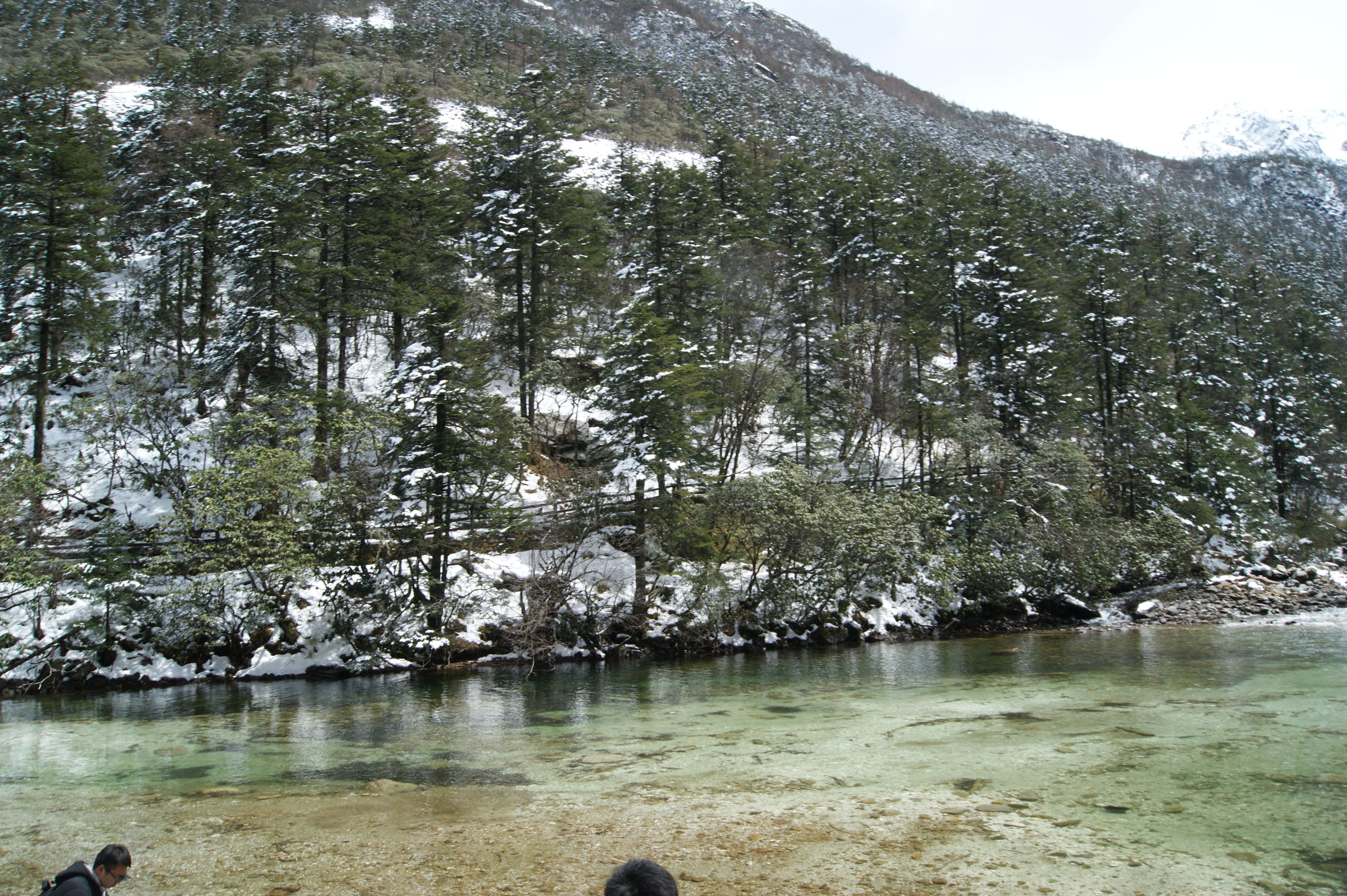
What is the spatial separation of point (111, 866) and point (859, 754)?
798 cm

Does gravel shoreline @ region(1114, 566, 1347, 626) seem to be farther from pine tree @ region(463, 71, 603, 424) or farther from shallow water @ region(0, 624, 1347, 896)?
pine tree @ region(463, 71, 603, 424)

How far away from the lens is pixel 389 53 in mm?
69688

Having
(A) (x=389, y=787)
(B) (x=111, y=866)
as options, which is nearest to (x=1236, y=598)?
(A) (x=389, y=787)

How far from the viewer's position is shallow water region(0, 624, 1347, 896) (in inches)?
241

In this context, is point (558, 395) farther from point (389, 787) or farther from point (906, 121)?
point (906, 121)

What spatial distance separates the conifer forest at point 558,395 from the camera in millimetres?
20031

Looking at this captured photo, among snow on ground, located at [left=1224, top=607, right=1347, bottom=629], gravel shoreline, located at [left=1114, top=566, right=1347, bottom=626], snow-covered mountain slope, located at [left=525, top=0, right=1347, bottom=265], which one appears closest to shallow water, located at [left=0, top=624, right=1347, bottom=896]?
snow on ground, located at [left=1224, top=607, right=1347, bottom=629]

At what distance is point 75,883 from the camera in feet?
12.1

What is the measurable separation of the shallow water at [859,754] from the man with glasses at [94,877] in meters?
1.76

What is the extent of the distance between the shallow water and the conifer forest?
414 centimetres

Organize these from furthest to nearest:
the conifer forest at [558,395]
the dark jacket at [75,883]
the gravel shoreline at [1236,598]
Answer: the gravel shoreline at [1236,598]
the conifer forest at [558,395]
the dark jacket at [75,883]

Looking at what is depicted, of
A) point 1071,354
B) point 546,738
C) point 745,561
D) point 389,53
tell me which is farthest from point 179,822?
point 389,53

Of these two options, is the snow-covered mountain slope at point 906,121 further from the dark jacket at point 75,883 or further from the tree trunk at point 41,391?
the dark jacket at point 75,883

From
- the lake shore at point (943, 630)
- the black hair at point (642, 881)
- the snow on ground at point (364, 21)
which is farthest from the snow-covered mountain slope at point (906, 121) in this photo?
the black hair at point (642, 881)
